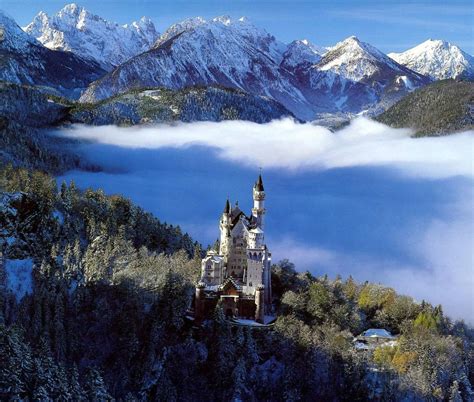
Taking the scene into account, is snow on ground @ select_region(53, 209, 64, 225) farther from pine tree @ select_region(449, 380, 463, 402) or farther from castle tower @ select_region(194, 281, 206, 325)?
pine tree @ select_region(449, 380, 463, 402)

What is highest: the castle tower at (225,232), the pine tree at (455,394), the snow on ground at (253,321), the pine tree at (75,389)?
the castle tower at (225,232)

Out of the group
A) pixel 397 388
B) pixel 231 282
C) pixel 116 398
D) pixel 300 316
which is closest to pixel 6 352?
pixel 116 398

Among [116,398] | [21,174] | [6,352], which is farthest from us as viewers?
[21,174]

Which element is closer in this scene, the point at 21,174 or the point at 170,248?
the point at 21,174

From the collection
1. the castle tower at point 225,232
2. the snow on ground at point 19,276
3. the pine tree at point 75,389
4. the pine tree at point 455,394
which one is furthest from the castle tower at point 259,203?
the pine tree at point 75,389

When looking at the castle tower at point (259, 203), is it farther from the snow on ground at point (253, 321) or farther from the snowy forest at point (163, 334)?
the snow on ground at point (253, 321)

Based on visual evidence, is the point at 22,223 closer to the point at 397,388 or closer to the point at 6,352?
the point at 6,352

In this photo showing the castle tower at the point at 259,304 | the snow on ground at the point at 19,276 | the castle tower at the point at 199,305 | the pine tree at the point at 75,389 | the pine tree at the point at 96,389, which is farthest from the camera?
the castle tower at the point at 259,304
